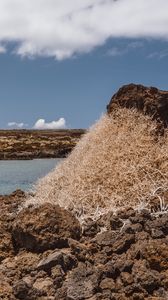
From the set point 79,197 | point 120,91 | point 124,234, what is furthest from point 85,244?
point 120,91

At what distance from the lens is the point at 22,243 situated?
11.6m

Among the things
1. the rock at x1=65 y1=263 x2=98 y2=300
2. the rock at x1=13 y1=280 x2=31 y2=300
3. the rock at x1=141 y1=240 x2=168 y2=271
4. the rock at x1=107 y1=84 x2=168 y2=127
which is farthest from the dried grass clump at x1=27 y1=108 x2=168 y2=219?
the rock at x1=13 y1=280 x2=31 y2=300

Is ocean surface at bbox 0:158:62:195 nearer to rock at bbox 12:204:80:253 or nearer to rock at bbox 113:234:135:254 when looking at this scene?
rock at bbox 12:204:80:253

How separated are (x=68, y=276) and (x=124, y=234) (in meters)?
1.48

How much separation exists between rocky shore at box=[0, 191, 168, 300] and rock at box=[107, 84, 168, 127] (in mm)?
4051

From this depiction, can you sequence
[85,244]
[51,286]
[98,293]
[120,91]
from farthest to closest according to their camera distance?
[120,91] → [85,244] → [51,286] → [98,293]

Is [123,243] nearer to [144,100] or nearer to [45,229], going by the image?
[45,229]

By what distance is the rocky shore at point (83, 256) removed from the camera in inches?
368

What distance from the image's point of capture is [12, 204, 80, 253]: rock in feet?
36.8

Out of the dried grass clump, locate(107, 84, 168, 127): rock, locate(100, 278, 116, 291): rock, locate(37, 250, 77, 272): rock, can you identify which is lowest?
locate(100, 278, 116, 291): rock

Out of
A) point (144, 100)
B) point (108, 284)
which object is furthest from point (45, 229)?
point (144, 100)

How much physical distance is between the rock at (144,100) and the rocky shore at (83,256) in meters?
4.05

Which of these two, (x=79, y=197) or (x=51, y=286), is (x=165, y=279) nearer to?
(x=51, y=286)

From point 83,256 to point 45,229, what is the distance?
1063 millimetres
